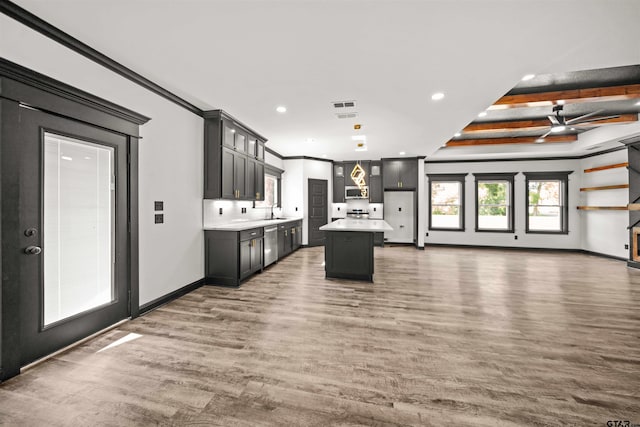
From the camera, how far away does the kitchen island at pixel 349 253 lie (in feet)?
15.0

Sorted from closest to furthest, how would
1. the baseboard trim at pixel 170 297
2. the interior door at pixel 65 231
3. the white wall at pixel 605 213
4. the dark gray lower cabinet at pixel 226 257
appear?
1. the interior door at pixel 65 231
2. the baseboard trim at pixel 170 297
3. the dark gray lower cabinet at pixel 226 257
4. the white wall at pixel 605 213

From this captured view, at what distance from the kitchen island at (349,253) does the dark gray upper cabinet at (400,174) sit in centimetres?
411

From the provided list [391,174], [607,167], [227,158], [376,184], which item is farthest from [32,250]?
[607,167]

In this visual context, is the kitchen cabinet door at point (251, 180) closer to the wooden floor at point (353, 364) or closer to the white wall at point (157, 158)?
the white wall at point (157, 158)

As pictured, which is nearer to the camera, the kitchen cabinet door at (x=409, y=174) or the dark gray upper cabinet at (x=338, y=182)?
the kitchen cabinet door at (x=409, y=174)

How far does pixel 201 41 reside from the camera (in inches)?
94.3

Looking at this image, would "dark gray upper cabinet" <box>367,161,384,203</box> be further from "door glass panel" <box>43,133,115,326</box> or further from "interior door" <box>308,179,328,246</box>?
"door glass panel" <box>43,133,115,326</box>

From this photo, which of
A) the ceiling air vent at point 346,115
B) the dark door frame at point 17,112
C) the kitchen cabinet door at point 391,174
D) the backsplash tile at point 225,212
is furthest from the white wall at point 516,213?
the dark door frame at point 17,112

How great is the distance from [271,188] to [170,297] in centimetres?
424

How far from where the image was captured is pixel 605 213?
6.85m

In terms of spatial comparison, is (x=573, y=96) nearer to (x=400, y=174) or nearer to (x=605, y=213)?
(x=400, y=174)

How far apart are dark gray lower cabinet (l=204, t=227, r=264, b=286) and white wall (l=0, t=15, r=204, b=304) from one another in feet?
0.46

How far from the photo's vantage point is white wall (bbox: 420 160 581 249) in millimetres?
7656

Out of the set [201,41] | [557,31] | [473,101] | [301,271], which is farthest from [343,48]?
[301,271]
